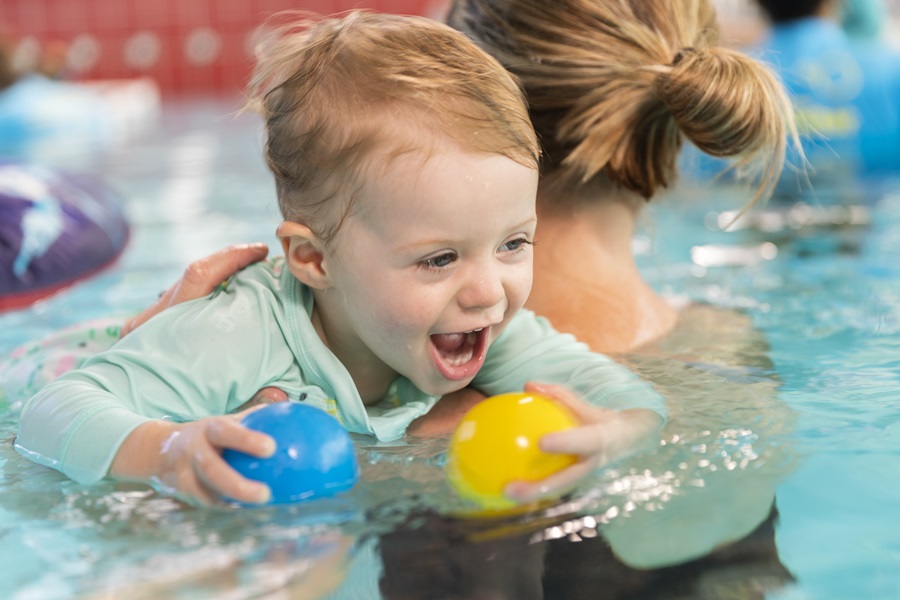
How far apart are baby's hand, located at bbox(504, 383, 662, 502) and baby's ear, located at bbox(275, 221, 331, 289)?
386 millimetres

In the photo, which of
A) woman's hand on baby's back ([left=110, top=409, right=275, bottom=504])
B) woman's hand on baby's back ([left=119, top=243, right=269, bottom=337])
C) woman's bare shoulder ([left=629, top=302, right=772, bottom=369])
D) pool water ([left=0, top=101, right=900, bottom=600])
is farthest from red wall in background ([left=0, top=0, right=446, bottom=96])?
woman's hand on baby's back ([left=110, top=409, right=275, bottom=504])

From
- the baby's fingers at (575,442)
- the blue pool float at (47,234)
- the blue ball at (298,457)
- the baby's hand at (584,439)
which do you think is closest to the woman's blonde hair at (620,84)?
the baby's hand at (584,439)

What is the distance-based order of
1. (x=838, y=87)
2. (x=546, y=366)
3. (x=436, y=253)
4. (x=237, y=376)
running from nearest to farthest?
(x=436, y=253)
(x=237, y=376)
(x=546, y=366)
(x=838, y=87)

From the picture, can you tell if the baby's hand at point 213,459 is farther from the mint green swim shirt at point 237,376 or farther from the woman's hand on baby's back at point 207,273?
the woman's hand on baby's back at point 207,273

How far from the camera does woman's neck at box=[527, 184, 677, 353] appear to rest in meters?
2.23

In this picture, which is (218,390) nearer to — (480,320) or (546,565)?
(480,320)

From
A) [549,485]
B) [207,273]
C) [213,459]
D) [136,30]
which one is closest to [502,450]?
[549,485]

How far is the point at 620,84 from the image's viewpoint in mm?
2141

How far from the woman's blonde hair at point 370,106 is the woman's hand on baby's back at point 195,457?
0.39m

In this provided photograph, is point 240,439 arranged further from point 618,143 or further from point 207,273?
point 618,143

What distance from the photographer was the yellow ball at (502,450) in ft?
4.84

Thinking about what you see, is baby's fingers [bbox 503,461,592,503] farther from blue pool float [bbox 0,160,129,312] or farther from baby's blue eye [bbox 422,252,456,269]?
blue pool float [bbox 0,160,129,312]

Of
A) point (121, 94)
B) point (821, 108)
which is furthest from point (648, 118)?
point (121, 94)

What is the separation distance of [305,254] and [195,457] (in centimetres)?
44
